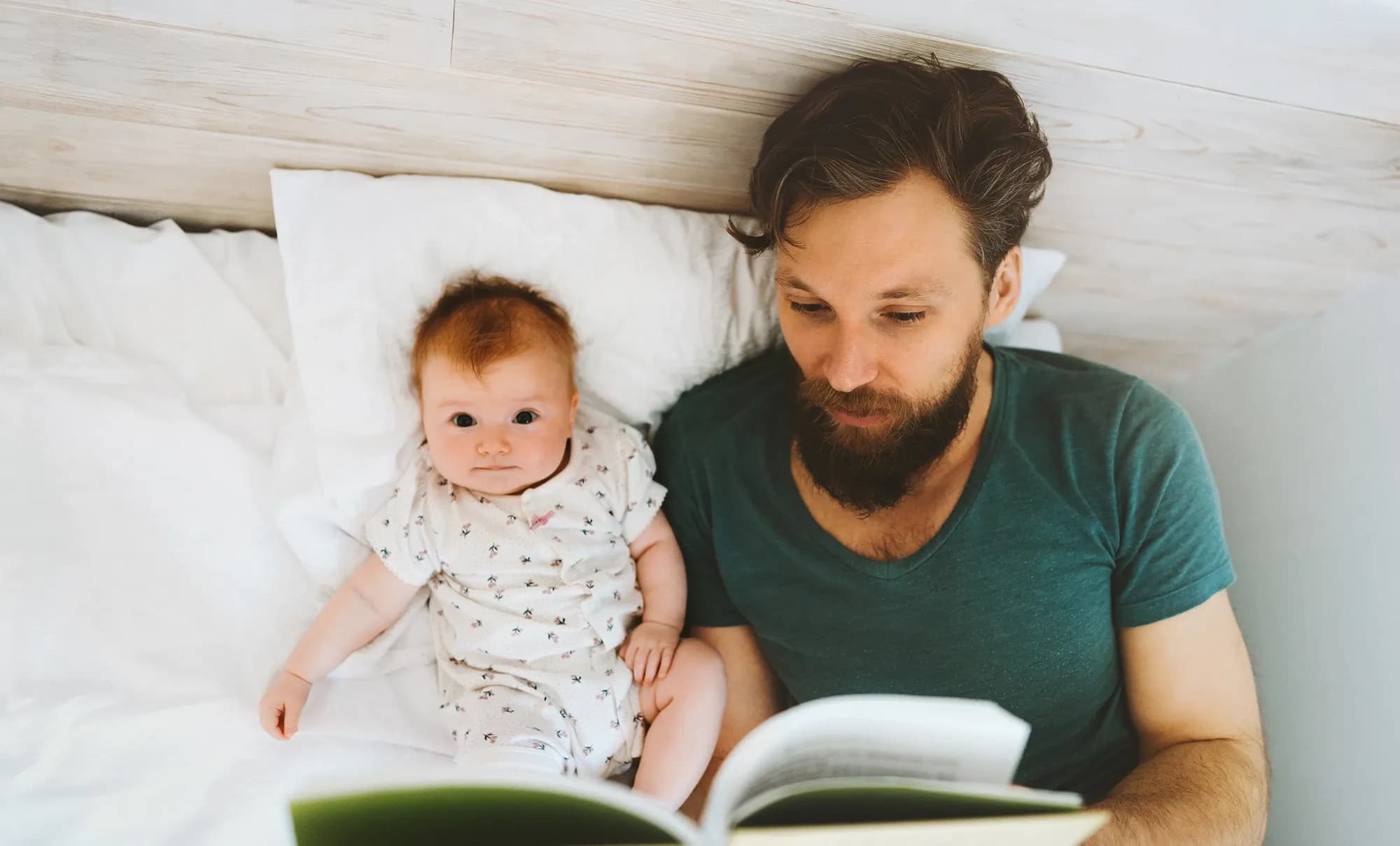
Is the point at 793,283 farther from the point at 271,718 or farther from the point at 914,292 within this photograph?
the point at 271,718

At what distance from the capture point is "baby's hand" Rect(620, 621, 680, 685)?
118 cm

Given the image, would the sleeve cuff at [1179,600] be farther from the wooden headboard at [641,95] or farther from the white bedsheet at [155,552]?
the white bedsheet at [155,552]

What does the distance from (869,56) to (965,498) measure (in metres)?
0.56

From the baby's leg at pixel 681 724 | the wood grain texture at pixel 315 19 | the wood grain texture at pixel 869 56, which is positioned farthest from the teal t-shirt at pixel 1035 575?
the wood grain texture at pixel 315 19

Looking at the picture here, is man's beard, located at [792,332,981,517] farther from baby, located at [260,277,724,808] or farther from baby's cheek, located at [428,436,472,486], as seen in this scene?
baby's cheek, located at [428,436,472,486]

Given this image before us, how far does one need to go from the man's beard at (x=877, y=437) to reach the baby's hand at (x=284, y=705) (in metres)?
0.71

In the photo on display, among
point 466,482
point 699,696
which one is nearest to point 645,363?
point 466,482

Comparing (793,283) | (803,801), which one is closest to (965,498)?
(793,283)

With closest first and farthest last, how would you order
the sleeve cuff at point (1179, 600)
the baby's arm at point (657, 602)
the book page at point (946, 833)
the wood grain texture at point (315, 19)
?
the book page at point (946, 833) < the wood grain texture at point (315, 19) < the sleeve cuff at point (1179, 600) < the baby's arm at point (657, 602)

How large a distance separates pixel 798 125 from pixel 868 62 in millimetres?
115

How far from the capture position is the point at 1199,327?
1642 mm

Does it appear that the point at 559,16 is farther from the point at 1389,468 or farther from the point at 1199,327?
the point at 1389,468

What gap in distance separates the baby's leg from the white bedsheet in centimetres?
30

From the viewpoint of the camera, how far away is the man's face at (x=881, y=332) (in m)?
1.01
